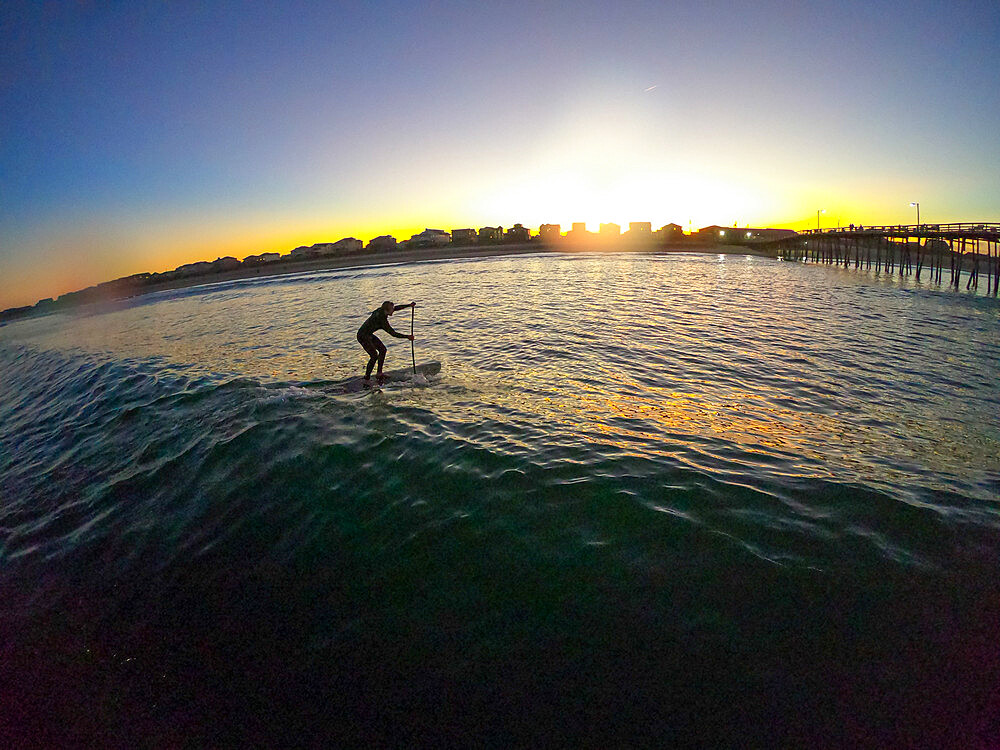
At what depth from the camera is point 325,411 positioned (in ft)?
38.1

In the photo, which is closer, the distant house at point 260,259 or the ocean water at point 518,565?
the ocean water at point 518,565

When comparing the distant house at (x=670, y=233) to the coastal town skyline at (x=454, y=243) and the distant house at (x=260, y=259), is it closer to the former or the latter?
the coastal town skyline at (x=454, y=243)

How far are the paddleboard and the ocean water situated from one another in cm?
49

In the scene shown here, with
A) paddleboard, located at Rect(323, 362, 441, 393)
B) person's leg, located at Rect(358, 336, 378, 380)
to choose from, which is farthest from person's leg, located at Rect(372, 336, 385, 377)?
paddleboard, located at Rect(323, 362, 441, 393)

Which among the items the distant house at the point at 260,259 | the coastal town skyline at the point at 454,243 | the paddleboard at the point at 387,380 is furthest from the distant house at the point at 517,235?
the paddleboard at the point at 387,380

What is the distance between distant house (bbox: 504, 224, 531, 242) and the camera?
16650 cm

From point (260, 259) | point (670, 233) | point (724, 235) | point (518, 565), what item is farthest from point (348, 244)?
point (518, 565)

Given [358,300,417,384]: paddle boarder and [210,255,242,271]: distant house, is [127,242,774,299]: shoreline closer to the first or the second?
[210,255,242,271]: distant house

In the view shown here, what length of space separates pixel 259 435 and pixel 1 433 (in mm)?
11772

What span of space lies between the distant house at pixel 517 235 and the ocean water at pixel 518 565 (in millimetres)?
161086

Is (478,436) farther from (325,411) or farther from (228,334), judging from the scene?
(228,334)

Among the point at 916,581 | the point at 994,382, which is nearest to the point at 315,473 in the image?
the point at 916,581

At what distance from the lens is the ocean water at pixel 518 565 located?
4.03 m

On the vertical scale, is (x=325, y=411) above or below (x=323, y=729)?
above
